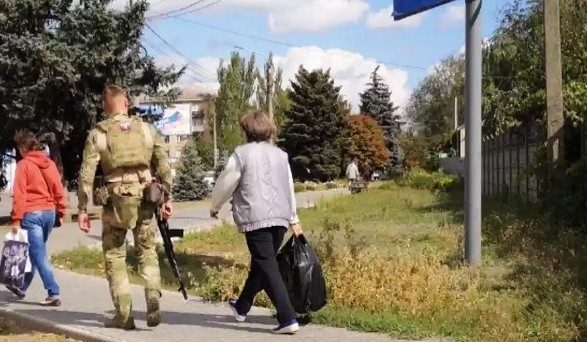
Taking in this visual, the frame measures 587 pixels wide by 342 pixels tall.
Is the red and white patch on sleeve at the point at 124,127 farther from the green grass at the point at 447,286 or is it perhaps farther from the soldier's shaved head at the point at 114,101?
the green grass at the point at 447,286

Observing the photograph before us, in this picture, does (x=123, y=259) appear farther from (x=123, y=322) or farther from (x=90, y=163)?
(x=90, y=163)

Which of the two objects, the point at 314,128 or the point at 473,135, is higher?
the point at 314,128

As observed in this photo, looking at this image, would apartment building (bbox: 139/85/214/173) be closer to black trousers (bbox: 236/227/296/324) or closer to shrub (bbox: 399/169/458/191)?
black trousers (bbox: 236/227/296/324)

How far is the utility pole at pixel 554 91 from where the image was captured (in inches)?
570

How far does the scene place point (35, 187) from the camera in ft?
27.8

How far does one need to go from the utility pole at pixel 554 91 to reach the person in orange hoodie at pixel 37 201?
8.62m

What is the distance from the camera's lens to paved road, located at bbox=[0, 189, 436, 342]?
6.76m

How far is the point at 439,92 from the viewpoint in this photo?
335ft

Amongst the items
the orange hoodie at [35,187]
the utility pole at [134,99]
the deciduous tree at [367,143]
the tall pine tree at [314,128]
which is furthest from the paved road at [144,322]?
the deciduous tree at [367,143]

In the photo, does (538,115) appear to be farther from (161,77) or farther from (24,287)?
(24,287)

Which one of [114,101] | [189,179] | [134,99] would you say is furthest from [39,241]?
[189,179]

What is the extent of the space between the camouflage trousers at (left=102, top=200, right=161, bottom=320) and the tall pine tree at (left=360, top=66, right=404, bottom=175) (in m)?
76.2

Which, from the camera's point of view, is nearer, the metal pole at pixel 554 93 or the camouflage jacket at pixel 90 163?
the camouflage jacket at pixel 90 163

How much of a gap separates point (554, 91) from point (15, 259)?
9597 mm
